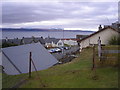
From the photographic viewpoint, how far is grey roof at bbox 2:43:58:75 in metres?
16.5

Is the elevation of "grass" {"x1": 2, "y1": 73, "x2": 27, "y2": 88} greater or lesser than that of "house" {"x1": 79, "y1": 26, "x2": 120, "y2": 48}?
lesser

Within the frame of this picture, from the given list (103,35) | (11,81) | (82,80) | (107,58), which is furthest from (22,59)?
(103,35)

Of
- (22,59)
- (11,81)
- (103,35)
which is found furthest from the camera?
(103,35)

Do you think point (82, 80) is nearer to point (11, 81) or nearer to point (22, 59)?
point (11, 81)

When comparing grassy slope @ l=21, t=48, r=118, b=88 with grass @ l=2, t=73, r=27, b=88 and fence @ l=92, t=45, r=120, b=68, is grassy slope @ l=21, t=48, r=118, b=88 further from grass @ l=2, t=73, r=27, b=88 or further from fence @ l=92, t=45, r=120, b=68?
grass @ l=2, t=73, r=27, b=88

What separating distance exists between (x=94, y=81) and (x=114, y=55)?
2883mm

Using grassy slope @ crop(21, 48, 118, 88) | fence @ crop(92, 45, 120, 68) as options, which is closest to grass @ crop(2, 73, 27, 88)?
grassy slope @ crop(21, 48, 118, 88)

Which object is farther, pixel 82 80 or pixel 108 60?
pixel 108 60

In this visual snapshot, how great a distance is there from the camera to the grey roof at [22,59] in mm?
16469

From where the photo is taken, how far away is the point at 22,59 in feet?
57.7

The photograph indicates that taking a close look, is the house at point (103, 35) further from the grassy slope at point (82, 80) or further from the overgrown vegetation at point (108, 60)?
the grassy slope at point (82, 80)

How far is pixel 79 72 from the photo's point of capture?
10.3 m

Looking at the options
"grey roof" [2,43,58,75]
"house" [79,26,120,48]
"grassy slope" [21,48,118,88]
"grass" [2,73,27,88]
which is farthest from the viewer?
"house" [79,26,120,48]

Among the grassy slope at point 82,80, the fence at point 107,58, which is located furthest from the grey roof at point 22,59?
the grassy slope at point 82,80
